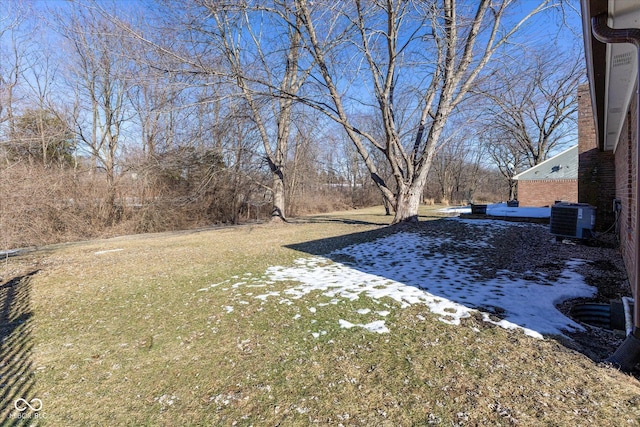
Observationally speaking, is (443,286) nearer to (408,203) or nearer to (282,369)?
(282,369)

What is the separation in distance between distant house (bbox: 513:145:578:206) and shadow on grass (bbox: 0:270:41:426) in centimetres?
2666

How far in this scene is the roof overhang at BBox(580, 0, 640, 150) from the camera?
271 cm

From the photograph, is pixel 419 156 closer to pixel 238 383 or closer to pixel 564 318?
pixel 564 318

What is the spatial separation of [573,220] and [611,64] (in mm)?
5134

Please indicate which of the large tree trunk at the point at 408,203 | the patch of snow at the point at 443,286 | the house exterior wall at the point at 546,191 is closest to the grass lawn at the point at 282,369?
the patch of snow at the point at 443,286

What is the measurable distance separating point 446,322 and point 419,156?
9.16 metres

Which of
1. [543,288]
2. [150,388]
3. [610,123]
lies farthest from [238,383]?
[610,123]

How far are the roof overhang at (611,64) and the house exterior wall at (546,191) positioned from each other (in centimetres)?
1778

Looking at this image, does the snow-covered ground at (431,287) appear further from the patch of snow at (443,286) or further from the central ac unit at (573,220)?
the central ac unit at (573,220)

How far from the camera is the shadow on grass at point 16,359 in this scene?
86.9 inches

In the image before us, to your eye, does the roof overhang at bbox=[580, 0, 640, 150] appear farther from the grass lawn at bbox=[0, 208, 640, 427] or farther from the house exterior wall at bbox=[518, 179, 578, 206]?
the house exterior wall at bbox=[518, 179, 578, 206]

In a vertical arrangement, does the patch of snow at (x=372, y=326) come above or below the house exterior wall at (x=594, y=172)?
below

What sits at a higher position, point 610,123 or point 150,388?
point 610,123

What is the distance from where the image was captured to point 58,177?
1335cm
